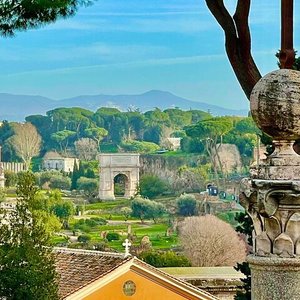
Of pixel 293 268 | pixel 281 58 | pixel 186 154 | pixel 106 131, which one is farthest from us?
pixel 106 131

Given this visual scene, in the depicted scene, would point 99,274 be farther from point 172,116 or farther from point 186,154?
point 172,116

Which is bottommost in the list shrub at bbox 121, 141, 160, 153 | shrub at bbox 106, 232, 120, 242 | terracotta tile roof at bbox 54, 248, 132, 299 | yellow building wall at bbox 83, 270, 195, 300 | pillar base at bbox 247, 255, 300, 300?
shrub at bbox 106, 232, 120, 242

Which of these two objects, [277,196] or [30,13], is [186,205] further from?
[277,196]

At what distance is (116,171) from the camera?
258ft

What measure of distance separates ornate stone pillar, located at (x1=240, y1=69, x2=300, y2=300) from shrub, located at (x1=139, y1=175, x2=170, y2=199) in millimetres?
68947

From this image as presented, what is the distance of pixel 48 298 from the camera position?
46.0 ft

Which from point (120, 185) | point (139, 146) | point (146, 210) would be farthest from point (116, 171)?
point (139, 146)

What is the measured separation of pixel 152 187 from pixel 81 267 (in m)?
58.1

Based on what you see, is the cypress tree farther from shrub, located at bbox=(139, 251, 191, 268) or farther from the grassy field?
shrub, located at bbox=(139, 251, 191, 268)

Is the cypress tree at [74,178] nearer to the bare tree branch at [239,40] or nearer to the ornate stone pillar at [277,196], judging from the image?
the bare tree branch at [239,40]

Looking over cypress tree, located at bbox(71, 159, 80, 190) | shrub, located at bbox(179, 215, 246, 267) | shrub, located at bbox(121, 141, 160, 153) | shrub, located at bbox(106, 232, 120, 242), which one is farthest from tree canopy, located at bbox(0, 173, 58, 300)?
shrub, located at bbox(121, 141, 160, 153)

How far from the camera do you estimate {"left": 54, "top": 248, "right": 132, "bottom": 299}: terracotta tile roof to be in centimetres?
1636

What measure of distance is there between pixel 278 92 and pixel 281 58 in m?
1.03

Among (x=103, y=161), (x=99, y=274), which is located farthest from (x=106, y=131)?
(x=99, y=274)
